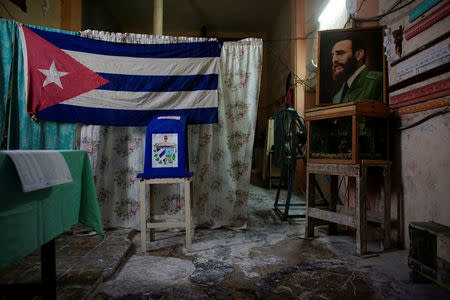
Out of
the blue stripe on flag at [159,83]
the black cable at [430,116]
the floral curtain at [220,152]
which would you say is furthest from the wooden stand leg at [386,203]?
the blue stripe on flag at [159,83]

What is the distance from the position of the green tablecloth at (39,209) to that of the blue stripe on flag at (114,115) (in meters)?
1.35

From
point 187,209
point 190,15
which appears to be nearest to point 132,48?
point 187,209

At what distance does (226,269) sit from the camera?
2.05m

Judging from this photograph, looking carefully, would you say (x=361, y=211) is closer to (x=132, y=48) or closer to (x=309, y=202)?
(x=309, y=202)

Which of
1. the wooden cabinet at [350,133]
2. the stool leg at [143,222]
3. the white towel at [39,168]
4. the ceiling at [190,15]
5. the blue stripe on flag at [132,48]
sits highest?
the ceiling at [190,15]

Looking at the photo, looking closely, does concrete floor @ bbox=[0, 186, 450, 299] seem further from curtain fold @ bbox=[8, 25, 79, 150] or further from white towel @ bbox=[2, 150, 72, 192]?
curtain fold @ bbox=[8, 25, 79, 150]

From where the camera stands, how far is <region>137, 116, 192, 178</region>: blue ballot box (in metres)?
2.45

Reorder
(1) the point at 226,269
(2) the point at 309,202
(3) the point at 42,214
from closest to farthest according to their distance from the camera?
(3) the point at 42,214 → (1) the point at 226,269 → (2) the point at 309,202

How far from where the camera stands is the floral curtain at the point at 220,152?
3.13 meters

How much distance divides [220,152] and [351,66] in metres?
1.81

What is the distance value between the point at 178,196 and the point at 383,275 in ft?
7.23

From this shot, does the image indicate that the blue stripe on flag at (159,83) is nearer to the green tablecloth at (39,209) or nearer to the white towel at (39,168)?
the green tablecloth at (39,209)

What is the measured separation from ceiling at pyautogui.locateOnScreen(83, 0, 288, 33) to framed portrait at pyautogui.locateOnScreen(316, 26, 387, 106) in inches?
188

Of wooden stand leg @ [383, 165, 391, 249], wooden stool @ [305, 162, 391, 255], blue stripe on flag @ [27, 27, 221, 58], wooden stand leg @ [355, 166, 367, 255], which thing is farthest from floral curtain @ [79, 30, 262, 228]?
wooden stand leg @ [383, 165, 391, 249]
